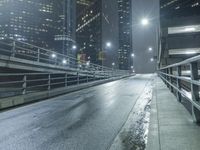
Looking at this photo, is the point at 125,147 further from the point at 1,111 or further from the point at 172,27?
the point at 172,27

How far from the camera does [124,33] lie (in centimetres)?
18362

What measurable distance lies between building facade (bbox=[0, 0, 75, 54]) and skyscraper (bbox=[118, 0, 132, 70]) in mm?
54064

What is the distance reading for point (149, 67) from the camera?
86.2 m

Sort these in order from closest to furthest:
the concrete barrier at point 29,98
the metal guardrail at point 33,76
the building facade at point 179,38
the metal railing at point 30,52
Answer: the concrete barrier at point 29,98 → the metal guardrail at point 33,76 → the metal railing at point 30,52 → the building facade at point 179,38

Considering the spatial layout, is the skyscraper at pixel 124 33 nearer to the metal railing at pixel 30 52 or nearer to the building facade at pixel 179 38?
the building facade at pixel 179 38

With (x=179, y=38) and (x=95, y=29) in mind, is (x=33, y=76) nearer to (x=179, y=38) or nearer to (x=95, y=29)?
(x=179, y=38)

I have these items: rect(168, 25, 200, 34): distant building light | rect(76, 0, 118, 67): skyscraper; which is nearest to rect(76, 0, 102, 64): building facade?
rect(76, 0, 118, 67): skyscraper

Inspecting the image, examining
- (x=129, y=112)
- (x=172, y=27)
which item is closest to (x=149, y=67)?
(x=172, y=27)

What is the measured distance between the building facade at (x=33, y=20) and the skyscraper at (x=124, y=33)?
177ft

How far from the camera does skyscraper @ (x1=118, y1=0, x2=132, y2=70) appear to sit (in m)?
172

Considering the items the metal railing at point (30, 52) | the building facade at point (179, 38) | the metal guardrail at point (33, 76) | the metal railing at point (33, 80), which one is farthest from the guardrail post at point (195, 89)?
the building facade at point (179, 38)

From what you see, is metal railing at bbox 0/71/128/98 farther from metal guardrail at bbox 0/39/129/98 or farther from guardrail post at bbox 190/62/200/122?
guardrail post at bbox 190/62/200/122

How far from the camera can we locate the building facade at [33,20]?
125 meters

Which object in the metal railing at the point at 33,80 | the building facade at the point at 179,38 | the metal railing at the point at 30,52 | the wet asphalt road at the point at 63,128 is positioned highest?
the building facade at the point at 179,38
